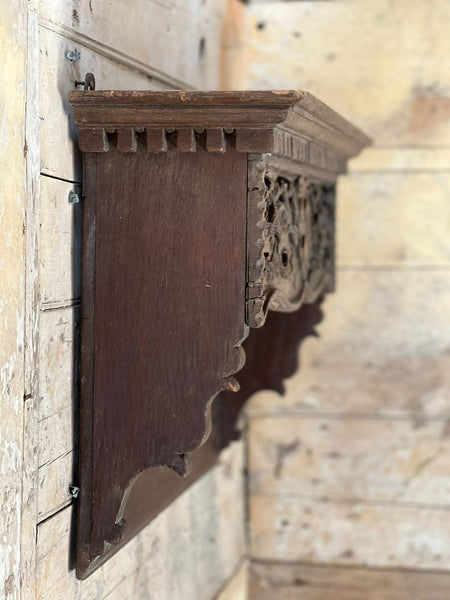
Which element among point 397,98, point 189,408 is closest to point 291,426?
point 397,98

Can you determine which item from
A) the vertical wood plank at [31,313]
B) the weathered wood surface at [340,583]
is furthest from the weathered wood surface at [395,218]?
the vertical wood plank at [31,313]


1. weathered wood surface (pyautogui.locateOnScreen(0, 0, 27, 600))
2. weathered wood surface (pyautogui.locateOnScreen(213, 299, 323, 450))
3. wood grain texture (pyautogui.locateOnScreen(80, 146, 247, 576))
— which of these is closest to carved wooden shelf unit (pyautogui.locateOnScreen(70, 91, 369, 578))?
wood grain texture (pyautogui.locateOnScreen(80, 146, 247, 576))

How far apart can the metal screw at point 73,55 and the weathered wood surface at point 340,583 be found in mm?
1404

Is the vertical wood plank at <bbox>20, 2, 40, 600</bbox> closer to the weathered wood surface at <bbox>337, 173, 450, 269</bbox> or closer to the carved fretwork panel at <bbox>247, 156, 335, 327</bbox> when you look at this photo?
the carved fretwork panel at <bbox>247, 156, 335, 327</bbox>

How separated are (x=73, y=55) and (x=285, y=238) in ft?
1.29

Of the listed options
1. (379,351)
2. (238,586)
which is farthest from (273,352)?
(238,586)

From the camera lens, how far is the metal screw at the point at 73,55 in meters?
1.15

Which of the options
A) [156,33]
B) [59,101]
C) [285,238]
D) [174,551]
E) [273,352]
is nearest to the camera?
[59,101]

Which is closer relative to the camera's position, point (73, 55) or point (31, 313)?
point (31, 313)

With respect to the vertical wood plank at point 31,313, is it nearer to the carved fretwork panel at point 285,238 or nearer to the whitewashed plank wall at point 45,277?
the whitewashed plank wall at point 45,277

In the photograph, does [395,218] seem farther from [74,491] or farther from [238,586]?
[74,491]

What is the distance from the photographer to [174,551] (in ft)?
5.42

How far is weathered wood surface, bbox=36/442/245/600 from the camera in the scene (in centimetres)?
114

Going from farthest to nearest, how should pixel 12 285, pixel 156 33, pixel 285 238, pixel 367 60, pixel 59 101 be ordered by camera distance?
1. pixel 367 60
2. pixel 156 33
3. pixel 285 238
4. pixel 59 101
5. pixel 12 285
